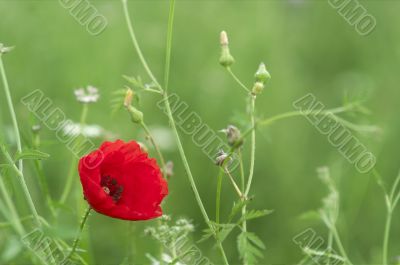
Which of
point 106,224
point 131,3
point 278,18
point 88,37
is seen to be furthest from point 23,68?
point 278,18

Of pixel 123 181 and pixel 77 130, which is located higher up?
pixel 77 130

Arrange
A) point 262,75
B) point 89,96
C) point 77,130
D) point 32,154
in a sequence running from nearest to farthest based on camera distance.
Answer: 1. point 32,154
2. point 262,75
3. point 89,96
4. point 77,130

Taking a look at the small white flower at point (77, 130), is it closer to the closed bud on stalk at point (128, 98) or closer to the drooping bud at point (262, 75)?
the closed bud on stalk at point (128, 98)

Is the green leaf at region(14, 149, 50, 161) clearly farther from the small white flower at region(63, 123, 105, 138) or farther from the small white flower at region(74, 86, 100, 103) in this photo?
the small white flower at region(63, 123, 105, 138)

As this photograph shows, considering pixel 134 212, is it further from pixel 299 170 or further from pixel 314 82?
A: pixel 314 82

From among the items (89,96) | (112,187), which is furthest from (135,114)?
(89,96)

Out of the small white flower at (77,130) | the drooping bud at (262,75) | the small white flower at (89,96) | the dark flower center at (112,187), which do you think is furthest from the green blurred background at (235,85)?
the drooping bud at (262,75)

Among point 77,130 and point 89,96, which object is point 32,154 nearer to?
point 89,96

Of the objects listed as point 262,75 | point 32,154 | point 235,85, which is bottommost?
point 32,154
